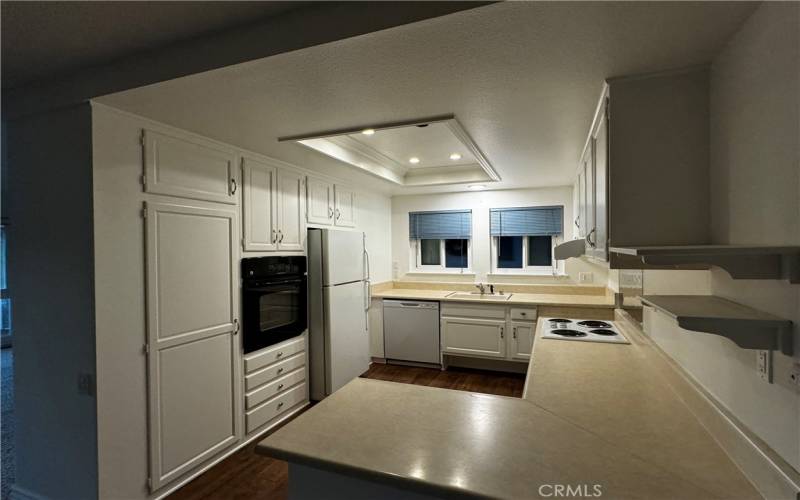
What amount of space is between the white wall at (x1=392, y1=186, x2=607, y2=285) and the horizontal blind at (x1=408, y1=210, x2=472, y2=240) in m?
0.07

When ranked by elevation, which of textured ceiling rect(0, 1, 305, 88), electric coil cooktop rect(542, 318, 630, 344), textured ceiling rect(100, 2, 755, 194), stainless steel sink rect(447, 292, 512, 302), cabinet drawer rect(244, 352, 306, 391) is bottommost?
cabinet drawer rect(244, 352, 306, 391)

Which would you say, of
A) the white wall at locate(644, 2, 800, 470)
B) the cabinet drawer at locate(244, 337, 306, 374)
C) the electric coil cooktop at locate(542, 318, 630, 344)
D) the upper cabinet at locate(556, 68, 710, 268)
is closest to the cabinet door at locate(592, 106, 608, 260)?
the upper cabinet at locate(556, 68, 710, 268)

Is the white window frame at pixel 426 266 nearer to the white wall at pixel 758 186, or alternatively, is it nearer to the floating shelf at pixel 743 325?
the white wall at pixel 758 186

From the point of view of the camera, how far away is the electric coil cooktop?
2.45 meters

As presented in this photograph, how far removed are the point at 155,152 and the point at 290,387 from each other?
80.6 inches

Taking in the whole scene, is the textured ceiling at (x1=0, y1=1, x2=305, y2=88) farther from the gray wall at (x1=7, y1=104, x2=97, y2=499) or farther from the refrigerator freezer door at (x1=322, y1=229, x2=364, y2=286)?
the refrigerator freezer door at (x1=322, y1=229, x2=364, y2=286)

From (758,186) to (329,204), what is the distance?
10.3 feet

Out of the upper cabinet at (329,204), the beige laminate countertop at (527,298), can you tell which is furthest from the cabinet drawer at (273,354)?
the beige laminate countertop at (527,298)

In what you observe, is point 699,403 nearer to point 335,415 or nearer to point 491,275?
point 335,415

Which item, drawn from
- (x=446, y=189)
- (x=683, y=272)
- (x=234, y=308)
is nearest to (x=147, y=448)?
(x=234, y=308)

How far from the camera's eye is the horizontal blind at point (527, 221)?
4.36 m

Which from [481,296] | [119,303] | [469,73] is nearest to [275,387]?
[119,303]

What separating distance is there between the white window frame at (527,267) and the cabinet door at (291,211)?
2.51 meters

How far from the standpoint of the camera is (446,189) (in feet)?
14.8
